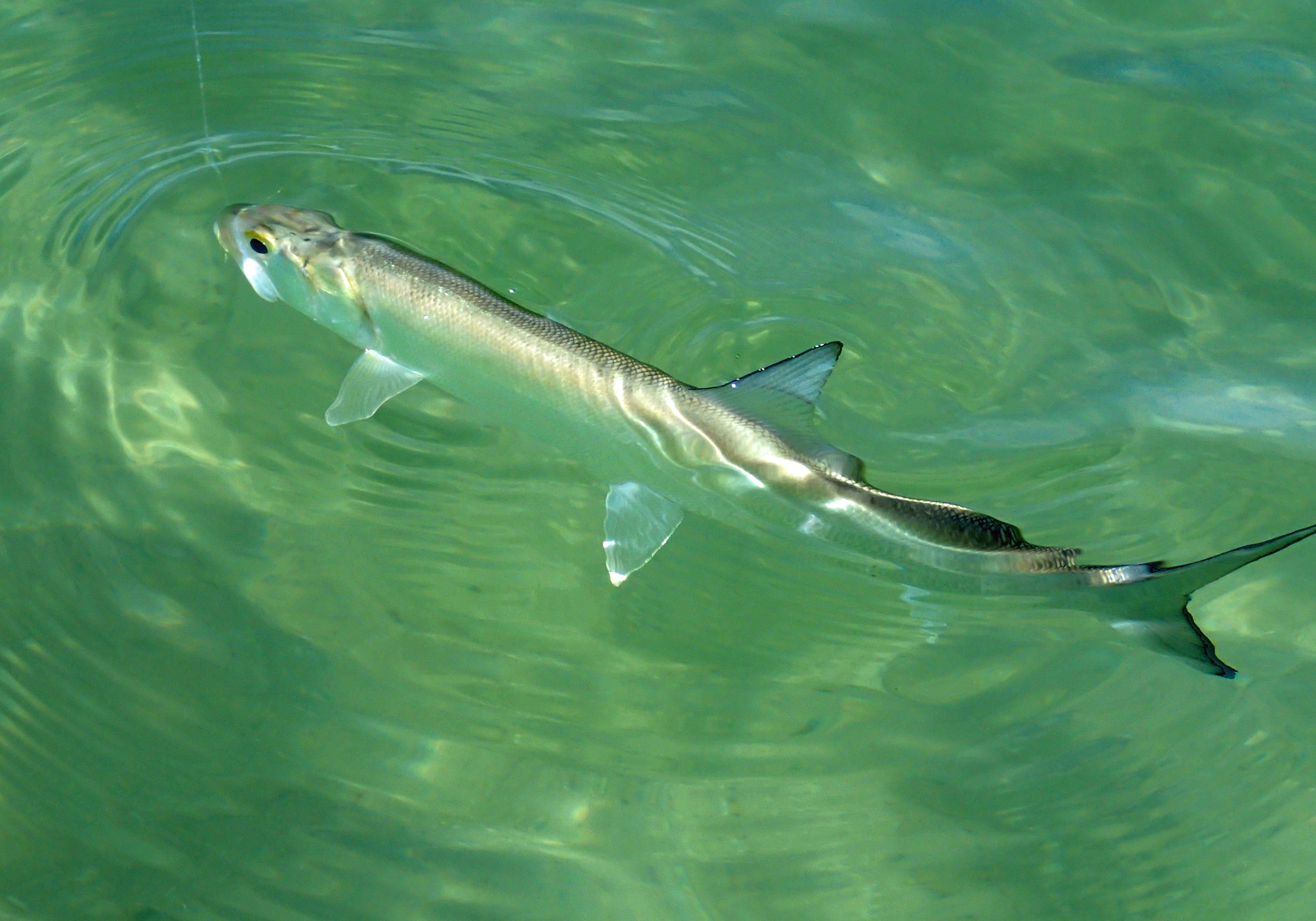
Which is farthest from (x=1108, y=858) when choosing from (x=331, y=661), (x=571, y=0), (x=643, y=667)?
(x=571, y=0)

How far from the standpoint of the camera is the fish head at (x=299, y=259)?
11.7 ft

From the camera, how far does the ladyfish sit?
3.12m

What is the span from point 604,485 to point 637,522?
649 millimetres

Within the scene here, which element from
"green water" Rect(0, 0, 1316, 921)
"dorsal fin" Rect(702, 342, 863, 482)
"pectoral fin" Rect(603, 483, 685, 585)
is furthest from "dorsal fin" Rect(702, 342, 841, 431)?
"green water" Rect(0, 0, 1316, 921)

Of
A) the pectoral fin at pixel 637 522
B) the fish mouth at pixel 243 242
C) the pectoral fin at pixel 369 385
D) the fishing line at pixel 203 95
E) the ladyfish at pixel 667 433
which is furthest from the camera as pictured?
the fishing line at pixel 203 95

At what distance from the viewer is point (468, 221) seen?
4906 millimetres

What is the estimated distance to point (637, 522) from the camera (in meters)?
3.50

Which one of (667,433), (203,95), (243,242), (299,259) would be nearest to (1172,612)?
(667,433)

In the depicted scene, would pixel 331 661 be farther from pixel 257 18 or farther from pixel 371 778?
pixel 257 18

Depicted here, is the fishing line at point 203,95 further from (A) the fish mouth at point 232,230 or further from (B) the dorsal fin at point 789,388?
(B) the dorsal fin at point 789,388

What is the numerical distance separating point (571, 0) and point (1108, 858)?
185 inches

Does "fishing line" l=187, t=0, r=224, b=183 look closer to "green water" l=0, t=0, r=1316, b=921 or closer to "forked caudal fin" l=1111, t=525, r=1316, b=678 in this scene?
"green water" l=0, t=0, r=1316, b=921

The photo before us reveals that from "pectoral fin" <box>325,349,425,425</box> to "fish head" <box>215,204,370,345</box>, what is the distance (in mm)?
77

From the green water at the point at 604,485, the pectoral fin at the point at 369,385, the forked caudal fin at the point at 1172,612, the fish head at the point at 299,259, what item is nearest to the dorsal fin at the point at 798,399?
the forked caudal fin at the point at 1172,612
